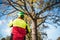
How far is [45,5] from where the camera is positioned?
16922 mm

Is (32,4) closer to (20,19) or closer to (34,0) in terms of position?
(34,0)

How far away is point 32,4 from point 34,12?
69cm

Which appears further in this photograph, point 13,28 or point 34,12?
point 34,12

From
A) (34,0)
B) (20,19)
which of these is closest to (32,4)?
(34,0)

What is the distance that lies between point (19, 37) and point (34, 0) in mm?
11516

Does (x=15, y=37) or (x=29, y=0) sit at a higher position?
(x=29, y=0)

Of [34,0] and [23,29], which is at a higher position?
[34,0]

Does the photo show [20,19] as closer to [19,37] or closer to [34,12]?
[19,37]

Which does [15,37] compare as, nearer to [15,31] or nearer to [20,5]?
[15,31]

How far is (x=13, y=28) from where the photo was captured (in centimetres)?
561

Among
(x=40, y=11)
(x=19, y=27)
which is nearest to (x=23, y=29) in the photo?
(x=19, y=27)

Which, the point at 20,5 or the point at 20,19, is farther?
the point at 20,5

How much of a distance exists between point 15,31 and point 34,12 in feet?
37.4

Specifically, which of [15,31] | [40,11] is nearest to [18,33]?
[15,31]
